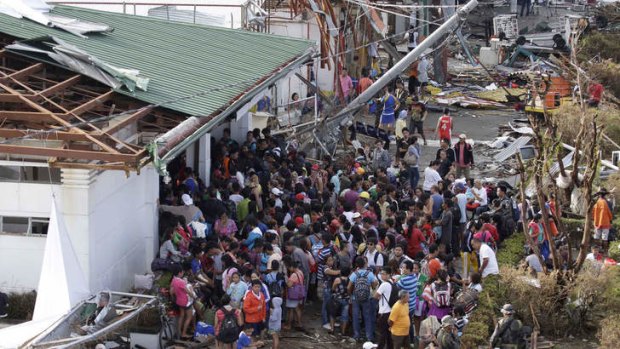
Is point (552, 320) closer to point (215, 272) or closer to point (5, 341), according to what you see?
point (215, 272)

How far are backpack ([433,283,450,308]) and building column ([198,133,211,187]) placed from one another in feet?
22.7

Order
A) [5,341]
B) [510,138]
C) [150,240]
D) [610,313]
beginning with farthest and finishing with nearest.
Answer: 1. [510,138]
2. [150,240]
3. [610,313]
4. [5,341]

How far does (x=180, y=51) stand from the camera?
22.8 m

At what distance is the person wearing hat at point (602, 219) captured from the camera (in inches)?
829

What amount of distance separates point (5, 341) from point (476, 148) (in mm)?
18253

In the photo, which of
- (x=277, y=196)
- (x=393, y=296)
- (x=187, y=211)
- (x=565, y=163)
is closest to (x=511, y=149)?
(x=565, y=163)

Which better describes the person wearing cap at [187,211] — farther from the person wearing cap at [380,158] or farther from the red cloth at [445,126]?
the red cloth at [445,126]

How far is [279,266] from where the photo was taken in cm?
1703

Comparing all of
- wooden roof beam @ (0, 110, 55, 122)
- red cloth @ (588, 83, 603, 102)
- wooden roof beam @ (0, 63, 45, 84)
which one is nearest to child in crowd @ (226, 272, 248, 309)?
wooden roof beam @ (0, 110, 55, 122)

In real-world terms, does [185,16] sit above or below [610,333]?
above

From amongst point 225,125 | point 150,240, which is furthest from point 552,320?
point 225,125

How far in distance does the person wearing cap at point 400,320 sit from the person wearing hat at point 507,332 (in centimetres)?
120

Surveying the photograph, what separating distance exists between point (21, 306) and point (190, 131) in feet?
11.7

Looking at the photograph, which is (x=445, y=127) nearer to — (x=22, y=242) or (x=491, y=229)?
(x=491, y=229)
